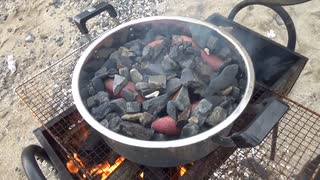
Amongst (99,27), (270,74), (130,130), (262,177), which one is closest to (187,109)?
(130,130)

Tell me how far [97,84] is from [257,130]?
74cm

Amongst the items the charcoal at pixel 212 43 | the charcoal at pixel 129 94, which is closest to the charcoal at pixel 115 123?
the charcoal at pixel 129 94

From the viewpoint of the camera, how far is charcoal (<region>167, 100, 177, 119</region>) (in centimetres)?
137

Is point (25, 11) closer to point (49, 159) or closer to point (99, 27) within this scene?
point (99, 27)

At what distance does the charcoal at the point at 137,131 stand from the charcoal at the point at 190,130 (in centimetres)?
13

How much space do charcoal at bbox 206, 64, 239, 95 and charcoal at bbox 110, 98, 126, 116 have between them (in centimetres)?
37

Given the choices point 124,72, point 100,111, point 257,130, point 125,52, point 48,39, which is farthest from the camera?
point 48,39

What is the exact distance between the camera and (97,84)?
153 centimetres

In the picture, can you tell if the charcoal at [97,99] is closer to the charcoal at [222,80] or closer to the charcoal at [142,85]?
the charcoal at [142,85]

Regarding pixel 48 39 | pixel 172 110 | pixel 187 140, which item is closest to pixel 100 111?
pixel 172 110

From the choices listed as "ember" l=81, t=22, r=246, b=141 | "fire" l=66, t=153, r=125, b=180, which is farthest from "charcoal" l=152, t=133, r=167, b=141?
"fire" l=66, t=153, r=125, b=180

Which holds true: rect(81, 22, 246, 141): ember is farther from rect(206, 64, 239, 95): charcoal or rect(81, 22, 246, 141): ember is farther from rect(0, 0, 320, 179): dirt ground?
rect(0, 0, 320, 179): dirt ground

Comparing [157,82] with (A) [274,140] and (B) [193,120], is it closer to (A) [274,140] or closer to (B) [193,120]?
(B) [193,120]

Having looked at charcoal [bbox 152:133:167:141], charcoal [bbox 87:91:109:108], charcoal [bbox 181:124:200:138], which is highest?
charcoal [bbox 87:91:109:108]
